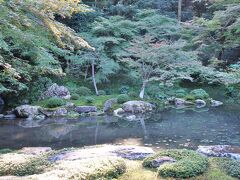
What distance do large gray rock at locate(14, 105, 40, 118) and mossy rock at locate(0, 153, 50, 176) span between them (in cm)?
1045

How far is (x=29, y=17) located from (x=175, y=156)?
13.4 feet

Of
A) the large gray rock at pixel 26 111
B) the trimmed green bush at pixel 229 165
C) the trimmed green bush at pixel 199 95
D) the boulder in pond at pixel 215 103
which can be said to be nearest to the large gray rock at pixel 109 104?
the large gray rock at pixel 26 111

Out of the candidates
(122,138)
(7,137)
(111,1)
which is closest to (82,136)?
(122,138)

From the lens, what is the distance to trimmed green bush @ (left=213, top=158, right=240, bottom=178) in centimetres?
593

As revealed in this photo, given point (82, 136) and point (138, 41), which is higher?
point (138, 41)

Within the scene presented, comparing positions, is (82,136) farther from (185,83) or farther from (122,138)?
(185,83)

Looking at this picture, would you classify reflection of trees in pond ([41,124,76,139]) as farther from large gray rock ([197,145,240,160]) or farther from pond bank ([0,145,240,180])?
large gray rock ([197,145,240,160])

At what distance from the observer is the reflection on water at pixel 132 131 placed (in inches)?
461

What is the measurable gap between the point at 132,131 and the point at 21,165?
25.5 feet

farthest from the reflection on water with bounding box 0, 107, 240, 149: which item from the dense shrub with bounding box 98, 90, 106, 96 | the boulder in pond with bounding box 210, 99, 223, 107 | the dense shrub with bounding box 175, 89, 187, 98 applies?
the dense shrub with bounding box 98, 90, 106, 96

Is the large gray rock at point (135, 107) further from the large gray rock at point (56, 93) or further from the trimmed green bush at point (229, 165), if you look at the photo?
the trimmed green bush at point (229, 165)

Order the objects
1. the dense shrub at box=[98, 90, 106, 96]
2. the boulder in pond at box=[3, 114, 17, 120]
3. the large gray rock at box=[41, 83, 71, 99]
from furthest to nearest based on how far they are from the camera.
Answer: the dense shrub at box=[98, 90, 106, 96], the large gray rock at box=[41, 83, 71, 99], the boulder in pond at box=[3, 114, 17, 120]

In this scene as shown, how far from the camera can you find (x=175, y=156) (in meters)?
6.54

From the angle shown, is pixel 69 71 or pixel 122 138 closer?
pixel 122 138
